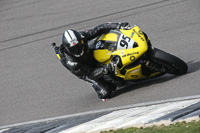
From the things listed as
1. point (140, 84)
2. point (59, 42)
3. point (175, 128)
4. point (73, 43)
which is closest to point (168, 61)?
point (140, 84)

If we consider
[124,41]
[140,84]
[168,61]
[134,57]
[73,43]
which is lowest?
[140,84]

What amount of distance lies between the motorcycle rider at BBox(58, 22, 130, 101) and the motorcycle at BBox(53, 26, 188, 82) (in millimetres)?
154

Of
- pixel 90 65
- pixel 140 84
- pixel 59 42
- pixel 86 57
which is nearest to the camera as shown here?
pixel 86 57

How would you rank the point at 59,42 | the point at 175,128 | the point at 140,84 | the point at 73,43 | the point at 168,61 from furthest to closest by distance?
the point at 59,42 < the point at 140,84 < the point at 73,43 < the point at 168,61 < the point at 175,128

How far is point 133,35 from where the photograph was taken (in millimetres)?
7004

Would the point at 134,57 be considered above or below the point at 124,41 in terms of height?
below

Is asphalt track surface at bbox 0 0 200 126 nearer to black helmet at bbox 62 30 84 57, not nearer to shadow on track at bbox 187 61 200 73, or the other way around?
shadow on track at bbox 187 61 200 73

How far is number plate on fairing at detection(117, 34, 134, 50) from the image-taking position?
22.8 feet

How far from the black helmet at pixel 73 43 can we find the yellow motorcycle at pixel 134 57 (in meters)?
0.41

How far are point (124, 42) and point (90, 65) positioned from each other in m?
0.90

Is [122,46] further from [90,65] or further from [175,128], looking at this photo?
[175,128]

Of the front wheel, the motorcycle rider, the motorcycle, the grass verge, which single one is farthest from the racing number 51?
the grass verge

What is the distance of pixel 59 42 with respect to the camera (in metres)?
11.2

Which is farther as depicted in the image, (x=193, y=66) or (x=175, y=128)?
(x=193, y=66)
